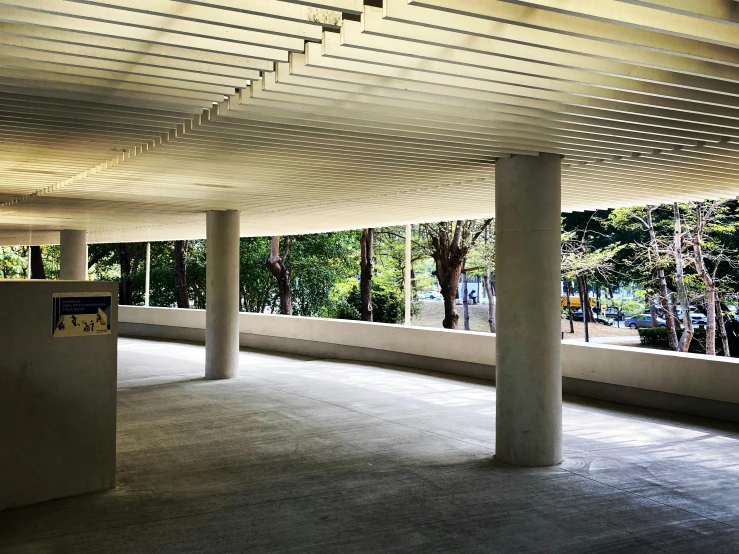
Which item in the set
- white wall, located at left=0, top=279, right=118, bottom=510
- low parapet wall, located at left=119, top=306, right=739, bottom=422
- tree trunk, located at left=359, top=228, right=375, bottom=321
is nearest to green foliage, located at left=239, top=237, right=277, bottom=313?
tree trunk, located at left=359, top=228, right=375, bottom=321

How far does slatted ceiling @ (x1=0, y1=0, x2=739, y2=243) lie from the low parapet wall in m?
2.85

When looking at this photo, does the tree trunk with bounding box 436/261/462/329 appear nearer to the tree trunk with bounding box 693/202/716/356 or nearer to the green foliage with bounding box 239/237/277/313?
the tree trunk with bounding box 693/202/716/356

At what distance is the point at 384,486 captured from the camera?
7.26m

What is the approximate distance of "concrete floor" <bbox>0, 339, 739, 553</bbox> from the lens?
5.82 metres

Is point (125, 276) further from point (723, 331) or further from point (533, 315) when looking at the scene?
point (533, 315)

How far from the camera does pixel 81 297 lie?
7125 millimetres

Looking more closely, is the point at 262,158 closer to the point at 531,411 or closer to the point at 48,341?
the point at 48,341

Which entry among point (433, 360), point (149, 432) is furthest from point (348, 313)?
point (149, 432)

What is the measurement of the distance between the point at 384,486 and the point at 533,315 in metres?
2.54

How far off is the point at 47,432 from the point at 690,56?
20.0 feet

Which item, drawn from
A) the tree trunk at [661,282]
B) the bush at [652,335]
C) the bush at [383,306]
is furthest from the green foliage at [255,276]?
the tree trunk at [661,282]

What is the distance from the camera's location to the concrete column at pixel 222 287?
49.2ft

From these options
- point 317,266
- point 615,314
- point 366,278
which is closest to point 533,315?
point 366,278

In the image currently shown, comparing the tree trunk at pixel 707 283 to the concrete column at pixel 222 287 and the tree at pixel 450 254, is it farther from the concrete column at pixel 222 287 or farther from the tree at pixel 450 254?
the concrete column at pixel 222 287
